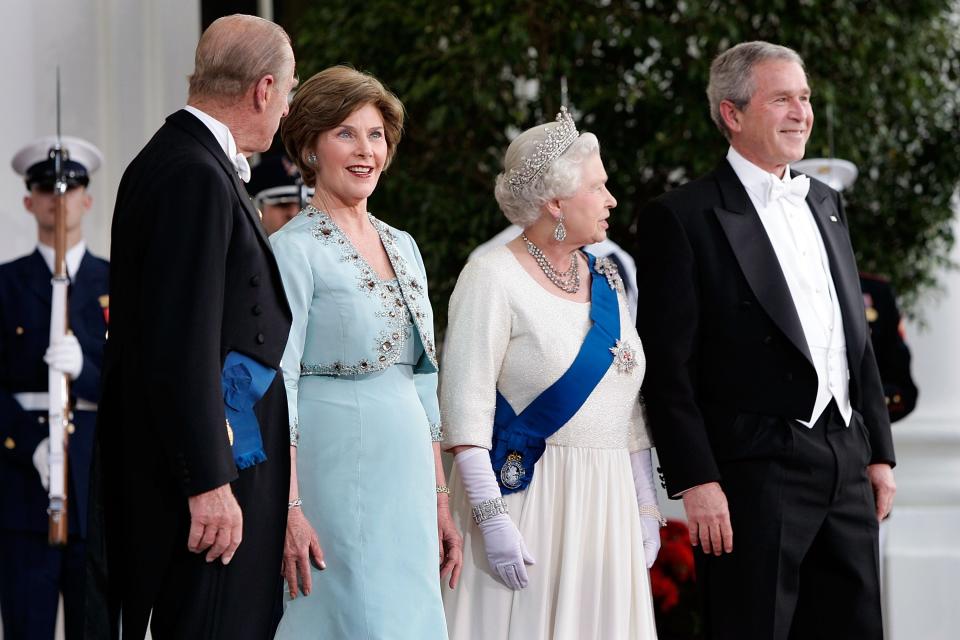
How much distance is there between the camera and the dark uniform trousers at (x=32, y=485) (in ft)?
13.5

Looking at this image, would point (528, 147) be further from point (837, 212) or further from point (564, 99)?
point (564, 99)

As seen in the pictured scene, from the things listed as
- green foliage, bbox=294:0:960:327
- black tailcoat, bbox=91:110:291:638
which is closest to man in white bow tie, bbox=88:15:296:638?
black tailcoat, bbox=91:110:291:638

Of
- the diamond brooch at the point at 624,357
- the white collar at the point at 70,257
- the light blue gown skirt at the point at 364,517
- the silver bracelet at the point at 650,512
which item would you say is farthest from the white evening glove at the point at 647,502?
the white collar at the point at 70,257

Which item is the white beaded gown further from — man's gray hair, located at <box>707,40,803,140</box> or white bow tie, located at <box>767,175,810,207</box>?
man's gray hair, located at <box>707,40,803,140</box>

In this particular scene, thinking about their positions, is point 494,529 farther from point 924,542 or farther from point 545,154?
point 924,542

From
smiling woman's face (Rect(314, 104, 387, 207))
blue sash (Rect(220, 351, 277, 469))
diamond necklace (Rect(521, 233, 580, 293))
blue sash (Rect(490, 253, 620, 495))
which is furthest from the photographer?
diamond necklace (Rect(521, 233, 580, 293))

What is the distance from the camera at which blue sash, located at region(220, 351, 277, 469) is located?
2.40 m

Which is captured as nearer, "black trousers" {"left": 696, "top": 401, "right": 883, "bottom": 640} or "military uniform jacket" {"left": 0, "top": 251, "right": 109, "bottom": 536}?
"black trousers" {"left": 696, "top": 401, "right": 883, "bottom": 640}

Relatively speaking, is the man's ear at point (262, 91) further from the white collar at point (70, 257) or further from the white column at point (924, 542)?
the white column at point (924, 542)

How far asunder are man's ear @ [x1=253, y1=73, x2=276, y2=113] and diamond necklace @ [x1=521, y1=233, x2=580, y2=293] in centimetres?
92

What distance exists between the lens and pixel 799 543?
3.16 meters

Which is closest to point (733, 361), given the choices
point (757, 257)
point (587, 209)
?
point (757, 257)

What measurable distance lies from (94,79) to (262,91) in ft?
11.6

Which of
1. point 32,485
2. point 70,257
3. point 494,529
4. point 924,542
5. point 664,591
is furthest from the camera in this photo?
point 664,591
